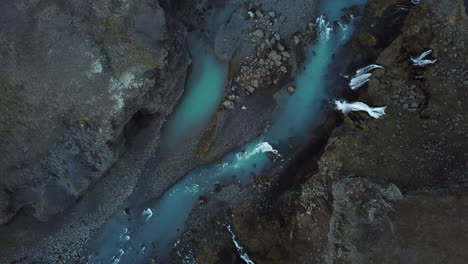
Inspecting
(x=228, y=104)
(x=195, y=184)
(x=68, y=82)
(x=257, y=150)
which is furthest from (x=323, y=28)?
(x=68, y=82)

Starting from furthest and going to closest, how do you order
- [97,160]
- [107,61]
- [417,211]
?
[97,160], [107,61], [417,211]

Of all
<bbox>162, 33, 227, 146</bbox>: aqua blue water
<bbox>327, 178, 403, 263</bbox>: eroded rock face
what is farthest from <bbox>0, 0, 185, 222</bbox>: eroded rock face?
<bbox>327, 178, 403, 263</bbox>: eroded rock face

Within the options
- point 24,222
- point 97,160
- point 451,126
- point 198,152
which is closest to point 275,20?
point 198,152

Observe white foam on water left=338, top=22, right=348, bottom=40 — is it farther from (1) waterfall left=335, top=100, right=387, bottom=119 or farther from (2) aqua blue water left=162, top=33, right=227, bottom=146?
(2) aqua blue water left=162, top=33, right=227, bottom=146

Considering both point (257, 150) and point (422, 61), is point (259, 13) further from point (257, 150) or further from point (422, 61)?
point (422, 61)

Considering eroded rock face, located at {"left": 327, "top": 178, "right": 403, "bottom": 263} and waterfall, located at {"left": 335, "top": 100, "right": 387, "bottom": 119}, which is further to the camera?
waterfall, located at {"left": 335, "top": 100, "right": 387, "bottom": 119}

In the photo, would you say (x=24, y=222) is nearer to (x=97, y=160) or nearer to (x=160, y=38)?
(x=97, y=160)

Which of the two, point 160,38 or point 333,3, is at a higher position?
point 160,38
